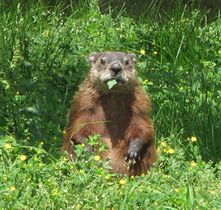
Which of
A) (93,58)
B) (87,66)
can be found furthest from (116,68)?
(87,66)

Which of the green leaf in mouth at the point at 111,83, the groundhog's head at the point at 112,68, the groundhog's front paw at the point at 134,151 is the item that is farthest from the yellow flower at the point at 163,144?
the green leaf in mouth at the point at 111,83

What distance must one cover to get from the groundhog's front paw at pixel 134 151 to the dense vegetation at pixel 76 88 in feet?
0.63

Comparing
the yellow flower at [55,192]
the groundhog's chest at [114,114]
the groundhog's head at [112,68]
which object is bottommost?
the groundhog's chest at [114,114]

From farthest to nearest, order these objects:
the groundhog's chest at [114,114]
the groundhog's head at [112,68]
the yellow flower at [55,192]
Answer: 1. the groundhog's chest at [114,114]
2. the groundhog's head at [112,68]
3. the yellow flower at [55,192]

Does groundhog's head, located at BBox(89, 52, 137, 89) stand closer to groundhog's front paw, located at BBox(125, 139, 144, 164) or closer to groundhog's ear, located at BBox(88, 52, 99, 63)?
groundhog's ear, located at BBox(88, 52, 99, 63)

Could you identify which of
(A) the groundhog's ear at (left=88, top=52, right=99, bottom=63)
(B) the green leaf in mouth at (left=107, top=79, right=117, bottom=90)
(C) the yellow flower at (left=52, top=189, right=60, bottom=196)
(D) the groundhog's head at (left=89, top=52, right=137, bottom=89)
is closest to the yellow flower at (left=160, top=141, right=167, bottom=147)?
(D) the groundhog's head at (left=89, top=52, right=137, bottom=89)


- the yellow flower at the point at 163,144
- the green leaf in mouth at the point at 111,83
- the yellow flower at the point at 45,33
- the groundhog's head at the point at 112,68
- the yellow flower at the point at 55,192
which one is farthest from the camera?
the yellow flower at the point at 45,33

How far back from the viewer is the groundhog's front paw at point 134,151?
700 centimetres

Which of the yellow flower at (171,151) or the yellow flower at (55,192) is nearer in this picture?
the yellow flower at (55,192)

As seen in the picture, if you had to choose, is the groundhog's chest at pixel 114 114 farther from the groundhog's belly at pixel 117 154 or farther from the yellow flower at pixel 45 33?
the yellow flower at pixel 45 33

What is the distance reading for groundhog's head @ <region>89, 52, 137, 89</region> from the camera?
7016 millimetres

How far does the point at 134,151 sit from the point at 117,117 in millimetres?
341

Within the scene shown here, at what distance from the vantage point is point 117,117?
7184mm

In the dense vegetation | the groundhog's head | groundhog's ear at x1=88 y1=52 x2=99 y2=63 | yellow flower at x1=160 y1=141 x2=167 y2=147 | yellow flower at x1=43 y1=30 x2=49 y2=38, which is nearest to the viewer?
the dense vegetation
